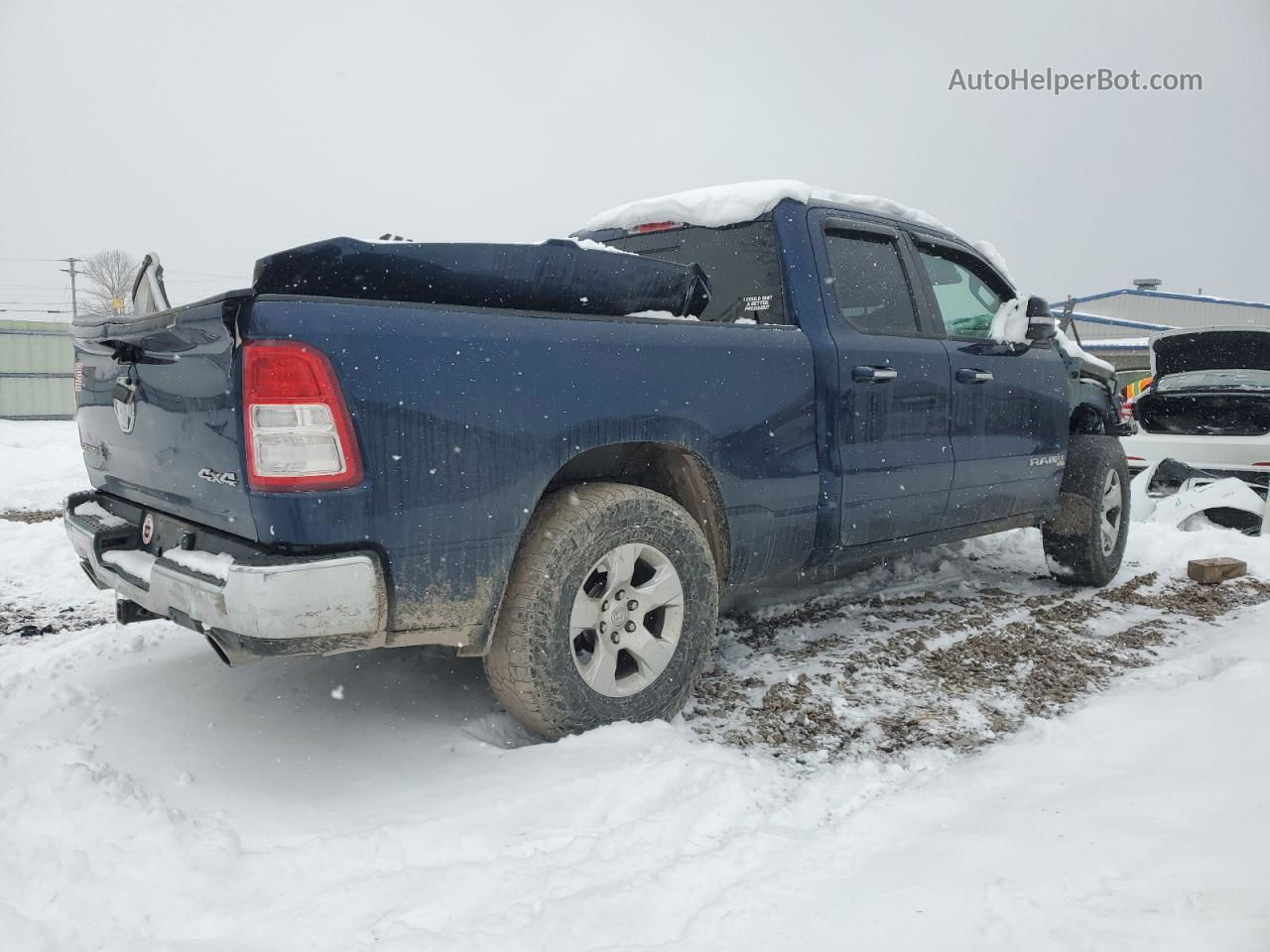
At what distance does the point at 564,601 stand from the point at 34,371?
2514 centimetres

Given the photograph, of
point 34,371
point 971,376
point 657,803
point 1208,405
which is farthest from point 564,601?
point 34,371

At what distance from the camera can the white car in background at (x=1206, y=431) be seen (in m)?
6.63

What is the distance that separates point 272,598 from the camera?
205cm

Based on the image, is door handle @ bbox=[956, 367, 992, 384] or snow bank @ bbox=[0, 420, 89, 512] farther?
snow bank @ bbox=[0, 420, 89, 512]

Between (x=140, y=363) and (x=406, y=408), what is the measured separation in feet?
3.17

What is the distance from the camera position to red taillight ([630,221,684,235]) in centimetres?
369

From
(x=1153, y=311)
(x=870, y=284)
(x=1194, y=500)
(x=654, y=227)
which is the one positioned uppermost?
(x=1153, y=311)

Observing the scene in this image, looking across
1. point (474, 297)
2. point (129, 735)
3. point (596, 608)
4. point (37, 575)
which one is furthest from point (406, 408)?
point (37, 575)

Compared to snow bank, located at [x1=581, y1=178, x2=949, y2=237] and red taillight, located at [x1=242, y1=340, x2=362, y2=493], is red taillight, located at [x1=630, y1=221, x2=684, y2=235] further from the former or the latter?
red taillight, located at [x1=242, y1=340, x2=362, y2=493]

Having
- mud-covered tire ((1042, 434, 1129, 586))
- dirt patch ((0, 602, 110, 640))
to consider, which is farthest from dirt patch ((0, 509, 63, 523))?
mud-covered tire ((1042, 434, 1129, 586))

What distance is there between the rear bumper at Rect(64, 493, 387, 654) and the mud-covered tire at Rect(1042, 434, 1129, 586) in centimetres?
408

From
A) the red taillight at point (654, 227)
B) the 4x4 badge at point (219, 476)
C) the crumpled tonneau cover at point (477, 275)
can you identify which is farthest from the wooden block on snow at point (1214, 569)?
the 4x4 badge at point (219, 476)

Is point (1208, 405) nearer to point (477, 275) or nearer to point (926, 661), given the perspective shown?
point (926, 661)

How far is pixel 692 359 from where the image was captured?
285 cm
